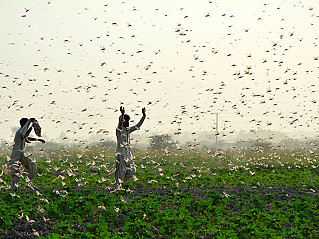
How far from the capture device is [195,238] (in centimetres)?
754

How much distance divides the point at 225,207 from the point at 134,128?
3653 mm

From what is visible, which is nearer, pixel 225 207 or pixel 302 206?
pixel 302 206

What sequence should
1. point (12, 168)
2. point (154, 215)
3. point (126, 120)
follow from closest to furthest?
point (154, 215) → point (12, 168) → point (126, 120)

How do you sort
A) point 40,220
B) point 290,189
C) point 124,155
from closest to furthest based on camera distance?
point 40,220 < point 124,155 < point 290,189

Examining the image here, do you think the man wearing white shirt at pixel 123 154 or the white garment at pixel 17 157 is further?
the man wearing white shirt at pixel 123 154

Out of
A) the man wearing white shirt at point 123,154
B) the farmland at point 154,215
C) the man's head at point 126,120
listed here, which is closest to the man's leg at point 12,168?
the farmland at point 154,215

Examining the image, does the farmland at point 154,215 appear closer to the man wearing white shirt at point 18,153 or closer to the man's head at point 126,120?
the man wearing white shirt at point 18,153

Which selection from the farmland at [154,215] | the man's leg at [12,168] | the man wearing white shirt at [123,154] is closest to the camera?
the farmland at [154,215]

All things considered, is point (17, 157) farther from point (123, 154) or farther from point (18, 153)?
point (123, 154)

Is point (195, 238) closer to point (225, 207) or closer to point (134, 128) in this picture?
point (225, 207)

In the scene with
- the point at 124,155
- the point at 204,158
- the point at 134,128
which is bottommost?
the point at 204,158

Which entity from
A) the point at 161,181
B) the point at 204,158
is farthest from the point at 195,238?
the point at 204,158

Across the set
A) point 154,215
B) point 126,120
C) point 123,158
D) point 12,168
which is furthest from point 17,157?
point 154,215

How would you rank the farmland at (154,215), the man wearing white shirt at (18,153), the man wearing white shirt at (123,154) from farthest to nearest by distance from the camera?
the man wearing white shirt at (123,154) → the man wearing white shirt at (18,153) → the farmland at (154,215)
